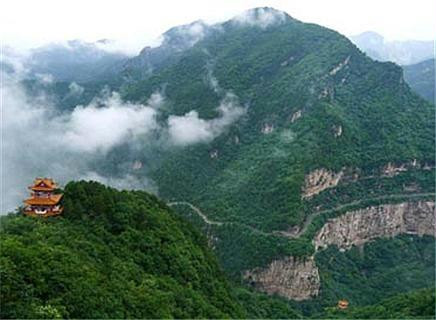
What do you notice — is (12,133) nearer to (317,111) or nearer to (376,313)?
(317,111)

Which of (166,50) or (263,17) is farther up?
(263,17)

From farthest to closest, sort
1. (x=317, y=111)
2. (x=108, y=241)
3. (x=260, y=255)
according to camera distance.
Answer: (x=317, y=111) → (x=260, y=255) → (x=108, y=241)

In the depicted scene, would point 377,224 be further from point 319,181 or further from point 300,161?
point 300,161

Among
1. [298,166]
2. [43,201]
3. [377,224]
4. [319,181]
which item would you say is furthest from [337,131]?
[43,201]

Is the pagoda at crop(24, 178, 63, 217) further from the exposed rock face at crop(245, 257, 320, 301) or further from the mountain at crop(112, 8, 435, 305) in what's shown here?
the exposed rock face at crop(245, 257, 320, 301)

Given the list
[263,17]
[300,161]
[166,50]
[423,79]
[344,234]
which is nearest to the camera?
[344,234]

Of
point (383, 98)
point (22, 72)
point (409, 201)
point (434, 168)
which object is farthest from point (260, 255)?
point (22, 72)

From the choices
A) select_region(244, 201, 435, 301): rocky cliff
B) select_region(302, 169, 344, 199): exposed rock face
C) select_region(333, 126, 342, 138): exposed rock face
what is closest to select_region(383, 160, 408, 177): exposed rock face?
select_region(244, 201, 435, 301): rocky cliff
